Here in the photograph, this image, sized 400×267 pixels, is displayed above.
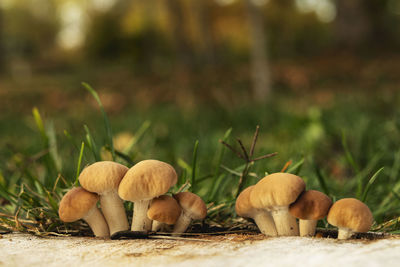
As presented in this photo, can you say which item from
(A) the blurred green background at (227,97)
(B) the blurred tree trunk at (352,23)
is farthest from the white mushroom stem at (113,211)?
(B) the blurred tree trunk at (352,23)

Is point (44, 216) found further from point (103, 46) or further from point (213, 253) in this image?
point (103, 46)

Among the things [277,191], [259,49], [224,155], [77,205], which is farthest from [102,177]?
[259,49]

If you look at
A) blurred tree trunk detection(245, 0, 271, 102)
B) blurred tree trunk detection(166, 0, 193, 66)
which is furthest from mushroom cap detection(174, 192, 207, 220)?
blurred tree trunk detection(166, 0, 193, 66)

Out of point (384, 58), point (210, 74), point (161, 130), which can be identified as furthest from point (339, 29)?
point (161, 130)

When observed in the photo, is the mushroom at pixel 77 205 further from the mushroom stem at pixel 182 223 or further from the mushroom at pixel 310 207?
the mushroom at pixel 310 207

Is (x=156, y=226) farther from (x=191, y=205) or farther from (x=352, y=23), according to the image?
(x=352, y=23)

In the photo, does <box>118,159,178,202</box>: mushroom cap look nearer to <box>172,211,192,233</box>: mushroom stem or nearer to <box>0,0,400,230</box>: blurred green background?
<box>172,211,192,233</box>: mushroom stem

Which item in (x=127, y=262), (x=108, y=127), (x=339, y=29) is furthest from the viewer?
(x=339, y=29)
